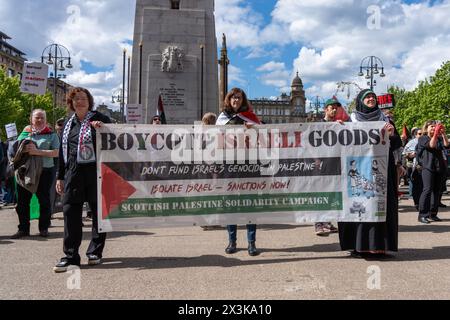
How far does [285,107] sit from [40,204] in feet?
505

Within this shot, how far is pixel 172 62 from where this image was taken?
18922 millimetres

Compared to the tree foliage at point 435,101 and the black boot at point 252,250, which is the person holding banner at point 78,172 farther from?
the tree foliage at point 435,101

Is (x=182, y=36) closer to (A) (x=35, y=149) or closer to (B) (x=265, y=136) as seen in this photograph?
(A) (x=35, y=149)

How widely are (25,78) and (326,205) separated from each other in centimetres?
829

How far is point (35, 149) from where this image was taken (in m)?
7.38

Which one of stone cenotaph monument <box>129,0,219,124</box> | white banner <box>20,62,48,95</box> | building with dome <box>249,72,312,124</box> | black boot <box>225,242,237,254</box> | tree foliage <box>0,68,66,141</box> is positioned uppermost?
building with dome <box>249,72,312,124</box>

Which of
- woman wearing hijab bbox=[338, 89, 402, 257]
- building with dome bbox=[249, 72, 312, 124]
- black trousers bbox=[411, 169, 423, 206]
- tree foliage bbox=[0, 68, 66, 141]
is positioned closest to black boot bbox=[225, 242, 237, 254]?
woman wearing hijab bbox=[338, 89, 402, 257]

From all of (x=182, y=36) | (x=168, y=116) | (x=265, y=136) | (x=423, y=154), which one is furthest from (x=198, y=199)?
(x=182, y=36)

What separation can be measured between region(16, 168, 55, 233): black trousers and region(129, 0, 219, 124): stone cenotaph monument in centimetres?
1135

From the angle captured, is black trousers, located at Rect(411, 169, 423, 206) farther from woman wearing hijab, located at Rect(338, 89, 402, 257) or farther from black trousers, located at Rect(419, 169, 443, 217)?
woman wearing hijab, located at Rect(338, 89, 402, 257)

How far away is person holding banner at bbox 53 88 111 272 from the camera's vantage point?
5309 mm

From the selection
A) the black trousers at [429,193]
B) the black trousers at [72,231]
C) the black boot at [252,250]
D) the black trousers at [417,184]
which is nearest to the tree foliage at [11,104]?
the black trousers at [417,184]

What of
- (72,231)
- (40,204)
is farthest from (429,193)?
(40,204)

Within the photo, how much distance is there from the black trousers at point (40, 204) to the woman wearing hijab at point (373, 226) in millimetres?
4797
